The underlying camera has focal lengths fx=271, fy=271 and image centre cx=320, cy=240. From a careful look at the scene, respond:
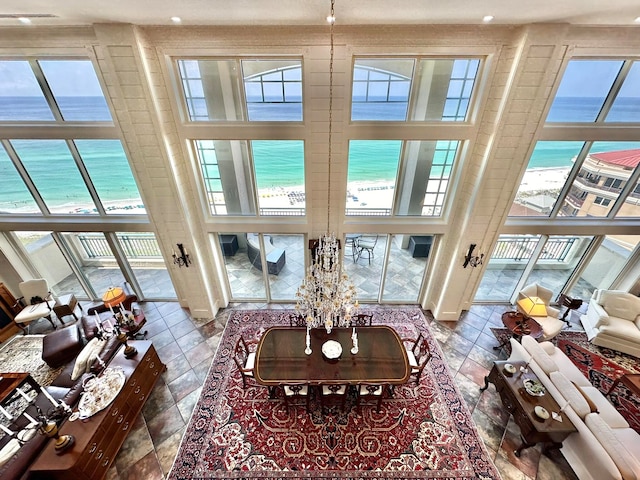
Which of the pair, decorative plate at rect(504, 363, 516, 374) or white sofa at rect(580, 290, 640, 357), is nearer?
decorative plate at rect(504, 363, 516, 374)

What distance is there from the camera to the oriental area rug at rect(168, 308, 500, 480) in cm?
376

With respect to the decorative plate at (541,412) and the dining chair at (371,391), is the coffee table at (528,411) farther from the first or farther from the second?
the dining chair at (371,391)

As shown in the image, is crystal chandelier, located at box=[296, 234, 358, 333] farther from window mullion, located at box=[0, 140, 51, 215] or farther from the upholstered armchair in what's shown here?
window mullion, located at box=[0, 140, 51, 215]

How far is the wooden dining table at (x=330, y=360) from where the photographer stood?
3969mm

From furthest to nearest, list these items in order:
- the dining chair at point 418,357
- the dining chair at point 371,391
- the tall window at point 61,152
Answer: the tall window at point 61,152, the dining chair at point 418,357, the dining chair at point 371,391

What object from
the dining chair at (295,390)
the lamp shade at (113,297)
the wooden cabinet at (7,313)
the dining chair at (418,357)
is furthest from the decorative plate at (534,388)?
the wooden cabinet at (7,313)

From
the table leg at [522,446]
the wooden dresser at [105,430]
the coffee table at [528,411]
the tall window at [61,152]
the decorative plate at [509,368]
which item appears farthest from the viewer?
the tall window at [61,152]

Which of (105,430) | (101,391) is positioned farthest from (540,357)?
(101,391)

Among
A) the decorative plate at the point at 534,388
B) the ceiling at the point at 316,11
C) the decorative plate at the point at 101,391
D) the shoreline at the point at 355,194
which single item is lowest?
the decorative plate at the point at 534,388

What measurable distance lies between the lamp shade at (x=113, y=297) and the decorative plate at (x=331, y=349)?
4.16 metres

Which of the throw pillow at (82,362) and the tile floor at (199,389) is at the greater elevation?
the throw pillow at (82,362)

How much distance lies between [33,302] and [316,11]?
26.1 ft

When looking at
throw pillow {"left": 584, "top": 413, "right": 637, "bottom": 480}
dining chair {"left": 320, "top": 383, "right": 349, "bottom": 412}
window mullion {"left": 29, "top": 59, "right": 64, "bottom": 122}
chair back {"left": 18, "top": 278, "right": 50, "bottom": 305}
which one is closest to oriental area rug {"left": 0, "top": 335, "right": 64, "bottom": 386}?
chair back {"left": 18, "top": 278, "right": 50, "bottom": 305}

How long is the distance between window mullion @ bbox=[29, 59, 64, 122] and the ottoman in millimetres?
3914
